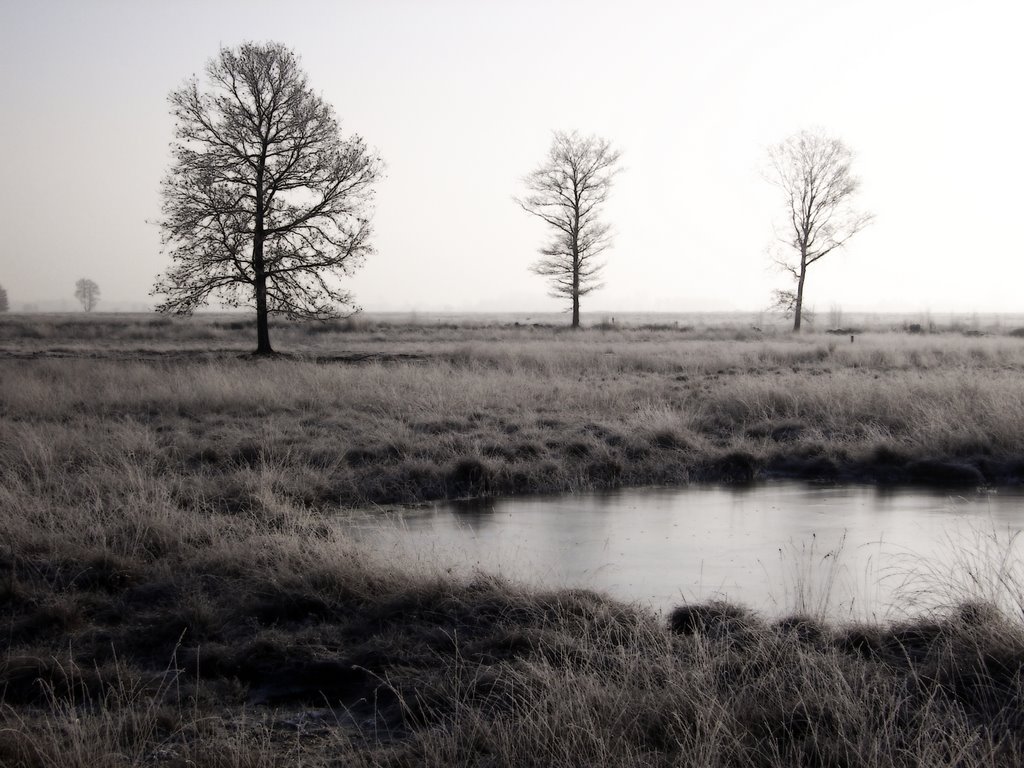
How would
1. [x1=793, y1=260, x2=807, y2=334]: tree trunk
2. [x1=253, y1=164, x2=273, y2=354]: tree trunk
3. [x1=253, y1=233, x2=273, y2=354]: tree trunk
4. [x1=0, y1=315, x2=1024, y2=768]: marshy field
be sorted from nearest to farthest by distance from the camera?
Result: [x1=0, y1=315, x2=1024, y2=768]: marshy field, [x1=253, y1=164, x2=273, y2=354]: tree trunk, [x1=253, y1=233, x2=273, y2=354]: tree trunk, [x1=793, y1=260, x2=807, y2=334]: tree trunk

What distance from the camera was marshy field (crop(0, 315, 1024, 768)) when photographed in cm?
404

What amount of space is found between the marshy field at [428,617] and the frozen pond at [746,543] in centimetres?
47

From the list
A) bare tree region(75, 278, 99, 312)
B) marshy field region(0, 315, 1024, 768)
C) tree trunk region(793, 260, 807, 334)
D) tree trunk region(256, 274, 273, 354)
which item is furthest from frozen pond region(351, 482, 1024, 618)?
bare tree region(75, 278, 99, 312)

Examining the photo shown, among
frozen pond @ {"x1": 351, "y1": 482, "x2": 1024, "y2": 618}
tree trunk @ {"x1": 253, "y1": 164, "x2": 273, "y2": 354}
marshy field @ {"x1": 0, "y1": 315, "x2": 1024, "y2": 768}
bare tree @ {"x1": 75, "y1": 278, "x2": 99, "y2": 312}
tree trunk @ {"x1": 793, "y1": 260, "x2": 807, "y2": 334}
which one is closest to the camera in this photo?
marshy field @ {"x1": 0, "y1": 315, "x2": 1024, "y2": 768}

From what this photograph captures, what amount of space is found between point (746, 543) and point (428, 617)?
3980mm

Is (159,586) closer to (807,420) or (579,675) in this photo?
(579,675)

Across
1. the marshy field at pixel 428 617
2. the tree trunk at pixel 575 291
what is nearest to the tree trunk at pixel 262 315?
the marshy field at pixel 428 617

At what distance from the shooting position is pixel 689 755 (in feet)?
12.2

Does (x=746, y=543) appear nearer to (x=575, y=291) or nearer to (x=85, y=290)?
(x=575, y=291)

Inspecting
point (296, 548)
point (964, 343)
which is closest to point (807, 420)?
point (296, 548)

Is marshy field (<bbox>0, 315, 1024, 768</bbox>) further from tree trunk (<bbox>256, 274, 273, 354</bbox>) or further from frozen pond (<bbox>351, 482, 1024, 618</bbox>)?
tree trunk (<bbox>256, 274, 273, 354</bbox>)

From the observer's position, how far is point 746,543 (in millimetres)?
8266

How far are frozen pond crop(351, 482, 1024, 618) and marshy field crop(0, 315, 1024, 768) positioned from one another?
466mm

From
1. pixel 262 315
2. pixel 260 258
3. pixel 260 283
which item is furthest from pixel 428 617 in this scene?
pixel 260 258
